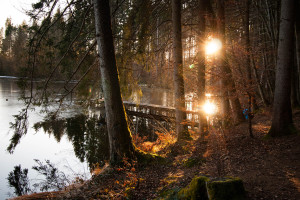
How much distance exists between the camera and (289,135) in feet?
16.4

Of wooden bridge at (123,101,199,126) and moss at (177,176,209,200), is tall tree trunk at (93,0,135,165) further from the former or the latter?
wooden bridge at (123,101,199,126)

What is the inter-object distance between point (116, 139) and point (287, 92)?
4.48m

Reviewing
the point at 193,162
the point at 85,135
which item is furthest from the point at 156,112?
the point at 193,162

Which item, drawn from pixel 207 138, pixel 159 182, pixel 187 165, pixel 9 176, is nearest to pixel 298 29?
pixel 207 138

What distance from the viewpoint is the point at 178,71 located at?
7242 millimetres

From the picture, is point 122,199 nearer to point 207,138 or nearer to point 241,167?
point 241,167

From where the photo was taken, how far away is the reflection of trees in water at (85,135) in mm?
10781

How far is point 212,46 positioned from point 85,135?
10475mm

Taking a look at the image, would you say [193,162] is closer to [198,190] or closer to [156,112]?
[198,190]

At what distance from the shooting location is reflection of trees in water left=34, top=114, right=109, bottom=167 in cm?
1078

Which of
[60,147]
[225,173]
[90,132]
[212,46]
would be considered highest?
[212,46]

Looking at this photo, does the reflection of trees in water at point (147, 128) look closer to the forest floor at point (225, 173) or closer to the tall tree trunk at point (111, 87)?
the forest floor at point (225, 173)

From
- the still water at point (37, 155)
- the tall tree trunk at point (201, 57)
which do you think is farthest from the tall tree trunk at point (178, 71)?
the still water at point (37, 155)

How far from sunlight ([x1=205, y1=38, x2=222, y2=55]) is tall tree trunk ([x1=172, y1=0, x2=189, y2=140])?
40.4 inches
